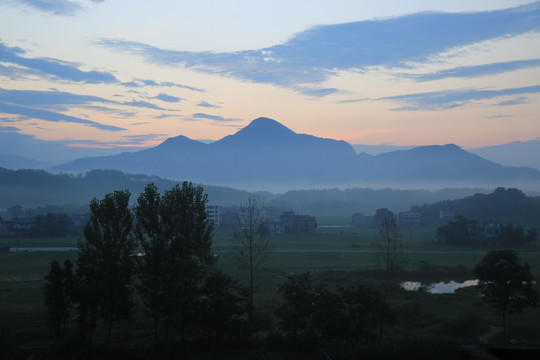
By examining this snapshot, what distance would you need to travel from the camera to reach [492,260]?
897 inches

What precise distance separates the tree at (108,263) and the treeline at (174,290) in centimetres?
4

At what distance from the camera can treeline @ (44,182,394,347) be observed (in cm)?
1767

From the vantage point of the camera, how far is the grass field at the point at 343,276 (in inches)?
908

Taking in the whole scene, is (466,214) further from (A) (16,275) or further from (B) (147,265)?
(B) (147,265)

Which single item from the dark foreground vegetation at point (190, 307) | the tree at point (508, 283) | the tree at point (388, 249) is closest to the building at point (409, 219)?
the tree at point (388, 249)

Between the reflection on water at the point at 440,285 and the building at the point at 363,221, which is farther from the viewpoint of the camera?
the building at the point at 363,221

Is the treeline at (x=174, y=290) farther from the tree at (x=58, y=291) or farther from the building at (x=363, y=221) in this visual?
the building at (x=363, y=221)

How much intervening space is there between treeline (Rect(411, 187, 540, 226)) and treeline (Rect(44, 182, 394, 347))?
3311 inches

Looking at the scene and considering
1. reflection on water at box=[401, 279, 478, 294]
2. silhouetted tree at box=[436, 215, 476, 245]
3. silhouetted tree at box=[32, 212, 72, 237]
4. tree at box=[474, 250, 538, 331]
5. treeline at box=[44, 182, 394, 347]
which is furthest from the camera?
silhouetted tree at box=[32, 212, 72, 237]

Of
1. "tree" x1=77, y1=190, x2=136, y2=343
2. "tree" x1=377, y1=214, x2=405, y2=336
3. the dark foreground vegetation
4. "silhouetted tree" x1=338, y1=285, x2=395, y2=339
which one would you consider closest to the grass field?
the dark foreground vegetation

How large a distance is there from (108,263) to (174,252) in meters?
2.52

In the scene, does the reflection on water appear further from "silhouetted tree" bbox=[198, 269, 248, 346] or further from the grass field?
"silhouetted tree" bbox=[198, 269, 248, 346]

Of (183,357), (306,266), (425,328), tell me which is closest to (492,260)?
(425,328)

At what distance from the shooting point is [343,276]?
4041 centimetres
